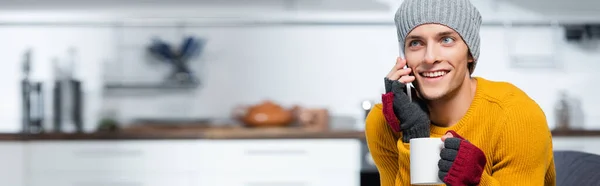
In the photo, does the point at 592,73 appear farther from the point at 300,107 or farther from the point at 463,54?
the point at 463,54

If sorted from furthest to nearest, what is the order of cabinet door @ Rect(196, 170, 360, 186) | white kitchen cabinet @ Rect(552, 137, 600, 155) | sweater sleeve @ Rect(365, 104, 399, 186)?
white kitchen cabinet @ Rect(552, 137, 600, 155) → cabinet door @ Rect(196, 170, 360, 186) → sweater sleeve @ Rect(365, 104, 399, 186)

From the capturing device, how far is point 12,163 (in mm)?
3742

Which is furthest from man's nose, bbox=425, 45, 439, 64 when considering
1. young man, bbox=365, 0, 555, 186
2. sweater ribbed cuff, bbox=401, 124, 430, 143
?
sweater ribbed cuff, bbox=401, 124, 430, 143

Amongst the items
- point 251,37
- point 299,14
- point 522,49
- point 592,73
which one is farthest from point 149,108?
point 592,73

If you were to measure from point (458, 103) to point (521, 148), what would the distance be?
146mm

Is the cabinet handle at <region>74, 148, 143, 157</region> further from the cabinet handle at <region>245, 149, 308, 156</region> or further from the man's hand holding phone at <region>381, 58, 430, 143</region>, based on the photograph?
the man's hand holding phone at <region>381, 58, 430, 143</region>

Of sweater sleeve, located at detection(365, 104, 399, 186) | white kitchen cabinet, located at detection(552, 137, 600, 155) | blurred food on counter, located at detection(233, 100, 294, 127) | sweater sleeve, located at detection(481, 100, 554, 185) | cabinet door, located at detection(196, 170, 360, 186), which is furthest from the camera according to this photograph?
blurred food on counter, located at detection(233, 100, 294, 127)

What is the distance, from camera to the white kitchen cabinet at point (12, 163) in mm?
3730

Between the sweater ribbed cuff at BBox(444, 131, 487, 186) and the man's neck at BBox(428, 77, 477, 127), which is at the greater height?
the man's neck at BBox(428, 77, 477, 127)

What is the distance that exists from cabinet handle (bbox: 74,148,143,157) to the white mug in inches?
101

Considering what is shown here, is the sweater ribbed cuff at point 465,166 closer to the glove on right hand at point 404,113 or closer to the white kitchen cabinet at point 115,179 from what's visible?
the glove on right hand at point 404,113

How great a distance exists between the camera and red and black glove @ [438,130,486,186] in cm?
125

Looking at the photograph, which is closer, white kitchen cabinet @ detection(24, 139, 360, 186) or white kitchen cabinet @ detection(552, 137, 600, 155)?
white kitchen cabinet @ detection(24, 139, 360, 186)

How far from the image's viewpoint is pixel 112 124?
3943mm
